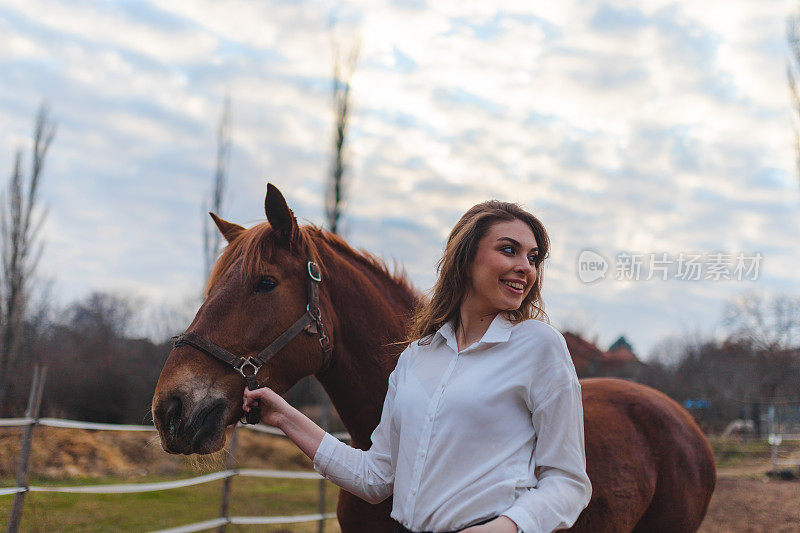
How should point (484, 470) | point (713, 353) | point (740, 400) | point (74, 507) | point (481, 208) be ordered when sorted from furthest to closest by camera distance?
point (713, 353), point (740, 400), point (74, 507), point (481, 208), point (484, 470)

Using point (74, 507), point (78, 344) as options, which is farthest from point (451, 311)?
point (78, 344)

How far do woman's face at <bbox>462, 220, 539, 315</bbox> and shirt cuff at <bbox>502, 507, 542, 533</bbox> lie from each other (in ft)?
1.67

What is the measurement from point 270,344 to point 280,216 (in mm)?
481

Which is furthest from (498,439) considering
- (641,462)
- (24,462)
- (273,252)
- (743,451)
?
(743,451)

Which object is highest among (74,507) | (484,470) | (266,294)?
(266,294)

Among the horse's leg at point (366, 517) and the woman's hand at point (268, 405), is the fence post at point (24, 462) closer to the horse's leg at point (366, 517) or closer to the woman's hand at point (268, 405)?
the horse's leg at point (366, 517)

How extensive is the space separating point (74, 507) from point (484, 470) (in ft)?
12.9

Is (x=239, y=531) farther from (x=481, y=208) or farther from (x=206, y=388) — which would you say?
(x=481, y=208)

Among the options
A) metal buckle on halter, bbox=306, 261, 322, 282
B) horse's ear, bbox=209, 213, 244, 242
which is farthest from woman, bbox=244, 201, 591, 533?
horse's ear, bbox=209, 213, 244, 242

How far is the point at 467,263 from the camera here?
5.35 feet

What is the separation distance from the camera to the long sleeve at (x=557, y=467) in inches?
50.2

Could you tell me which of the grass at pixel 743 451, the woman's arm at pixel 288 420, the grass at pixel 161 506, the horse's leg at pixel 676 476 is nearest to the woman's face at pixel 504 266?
the woman's arm at pixel 288 420

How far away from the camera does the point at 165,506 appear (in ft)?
20.7

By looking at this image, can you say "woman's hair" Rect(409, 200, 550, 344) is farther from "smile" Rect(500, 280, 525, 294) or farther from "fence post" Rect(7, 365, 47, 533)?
"fence post" Rect(7, 365, 47, 533)
